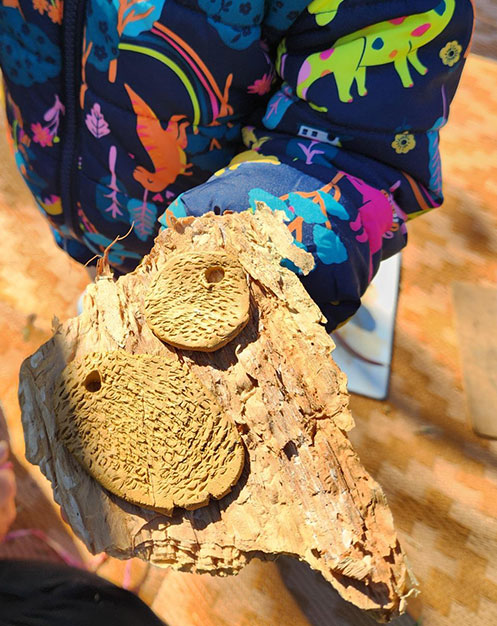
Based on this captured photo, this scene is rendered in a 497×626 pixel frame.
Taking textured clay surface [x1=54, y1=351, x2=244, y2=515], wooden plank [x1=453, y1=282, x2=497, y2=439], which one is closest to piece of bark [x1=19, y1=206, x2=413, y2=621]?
textured clay surface [x1=54, y1=351, x2=244, y2=515]

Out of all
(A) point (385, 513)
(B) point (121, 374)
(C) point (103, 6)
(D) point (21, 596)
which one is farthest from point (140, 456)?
(C) point (103, 6)

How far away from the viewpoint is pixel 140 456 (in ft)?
1.36

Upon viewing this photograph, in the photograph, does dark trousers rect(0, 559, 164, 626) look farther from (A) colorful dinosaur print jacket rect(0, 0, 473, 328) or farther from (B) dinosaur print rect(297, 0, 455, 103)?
(B) dinosaur print rect(297, 0, 455, 103)

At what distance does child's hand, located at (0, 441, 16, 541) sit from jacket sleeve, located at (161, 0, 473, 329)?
604 mm

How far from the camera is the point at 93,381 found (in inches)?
17.3

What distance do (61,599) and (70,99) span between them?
0.67m

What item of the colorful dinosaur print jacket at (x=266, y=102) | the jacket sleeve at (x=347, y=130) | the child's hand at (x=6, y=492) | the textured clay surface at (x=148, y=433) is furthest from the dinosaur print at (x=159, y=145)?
the child's hand at (x=6, y=492)

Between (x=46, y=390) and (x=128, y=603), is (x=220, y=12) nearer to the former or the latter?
(x=46, y=390)

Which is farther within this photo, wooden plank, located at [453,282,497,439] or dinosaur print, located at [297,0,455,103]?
wooden plank, located at [453,282,497,439]

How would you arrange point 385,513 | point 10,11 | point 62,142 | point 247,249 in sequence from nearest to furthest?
point 385,513, point 247,249, point 10,11, point 62,142

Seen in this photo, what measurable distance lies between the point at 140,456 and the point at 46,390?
0.35 feet

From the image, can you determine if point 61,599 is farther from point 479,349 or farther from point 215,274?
point 479,349

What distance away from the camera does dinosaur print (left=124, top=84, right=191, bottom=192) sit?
0.65 metres

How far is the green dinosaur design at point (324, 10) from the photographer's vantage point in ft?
1.74
